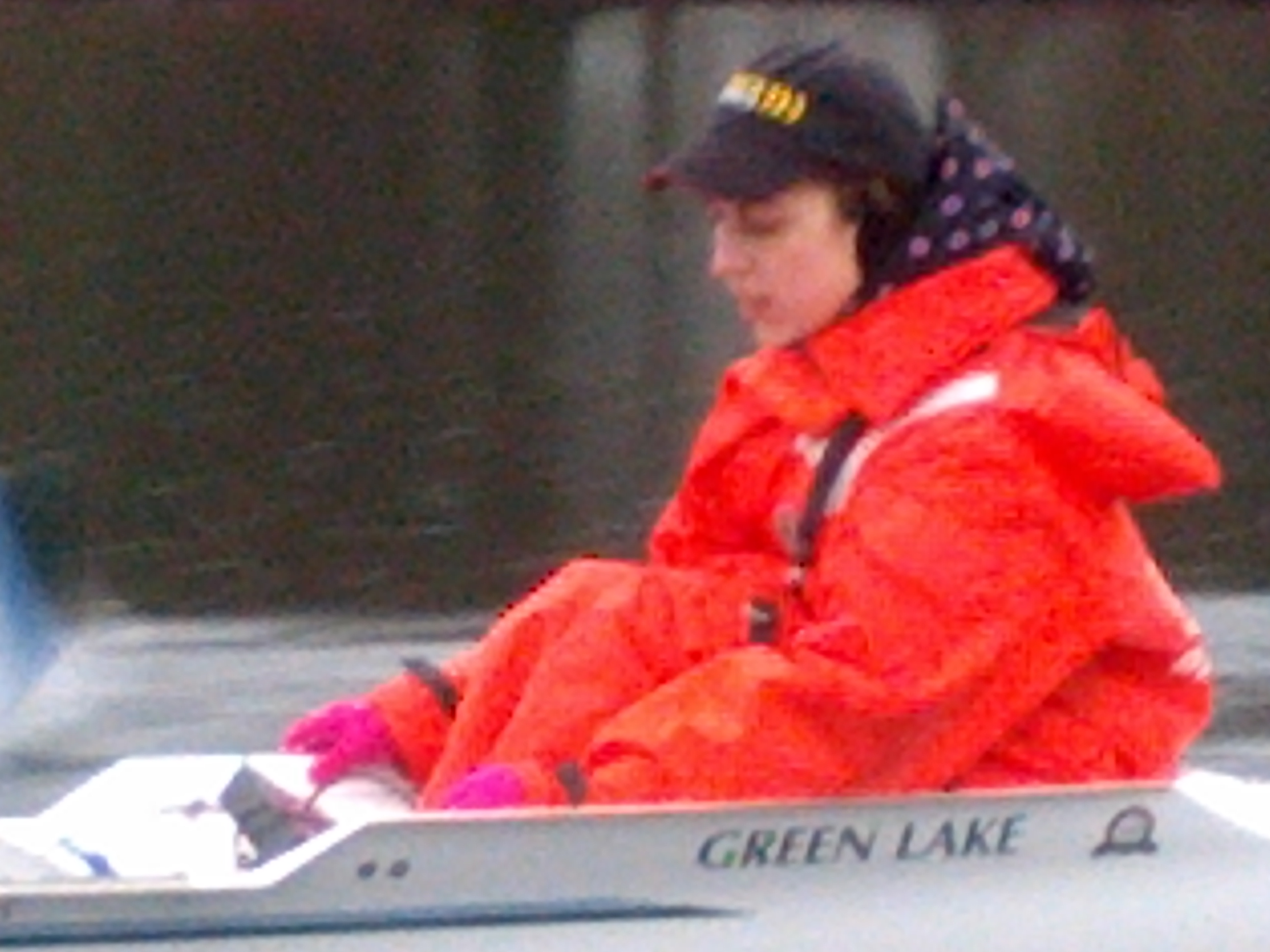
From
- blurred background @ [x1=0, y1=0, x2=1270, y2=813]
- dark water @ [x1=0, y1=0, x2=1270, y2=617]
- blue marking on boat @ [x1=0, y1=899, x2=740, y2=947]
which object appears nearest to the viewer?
blue marking on boat @ [x1=0, y1=899, x2=740, y2=947]

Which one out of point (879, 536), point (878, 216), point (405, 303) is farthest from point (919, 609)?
point (405, 303)

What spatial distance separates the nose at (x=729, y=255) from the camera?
3.47 metres

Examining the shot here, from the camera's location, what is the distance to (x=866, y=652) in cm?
326

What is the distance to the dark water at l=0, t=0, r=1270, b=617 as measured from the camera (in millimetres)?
7938

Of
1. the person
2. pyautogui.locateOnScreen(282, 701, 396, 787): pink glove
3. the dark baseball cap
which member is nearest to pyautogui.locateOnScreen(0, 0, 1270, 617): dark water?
pyautogui.locateOnScreen(282, 701, 396, 787): pink glove

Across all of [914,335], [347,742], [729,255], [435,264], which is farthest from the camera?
[435,264]

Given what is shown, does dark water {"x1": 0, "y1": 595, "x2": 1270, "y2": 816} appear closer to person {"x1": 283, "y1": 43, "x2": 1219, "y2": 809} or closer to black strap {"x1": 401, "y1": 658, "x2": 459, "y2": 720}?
black strap {"x1": 401, "y1": 658, "x2": 459, "y2": 720}

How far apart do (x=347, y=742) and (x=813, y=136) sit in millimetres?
869

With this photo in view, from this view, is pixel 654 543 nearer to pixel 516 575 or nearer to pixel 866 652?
pixel 866 652

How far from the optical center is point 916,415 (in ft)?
11.0

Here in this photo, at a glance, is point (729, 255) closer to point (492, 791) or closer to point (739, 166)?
point (739, 166)

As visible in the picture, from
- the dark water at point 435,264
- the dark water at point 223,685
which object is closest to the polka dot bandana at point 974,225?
the dark water at point 223,685

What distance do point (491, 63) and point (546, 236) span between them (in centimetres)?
517

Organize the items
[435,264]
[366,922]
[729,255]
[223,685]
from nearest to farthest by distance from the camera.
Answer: [366,922] → [729,255] → [223,685] → [435,264]
